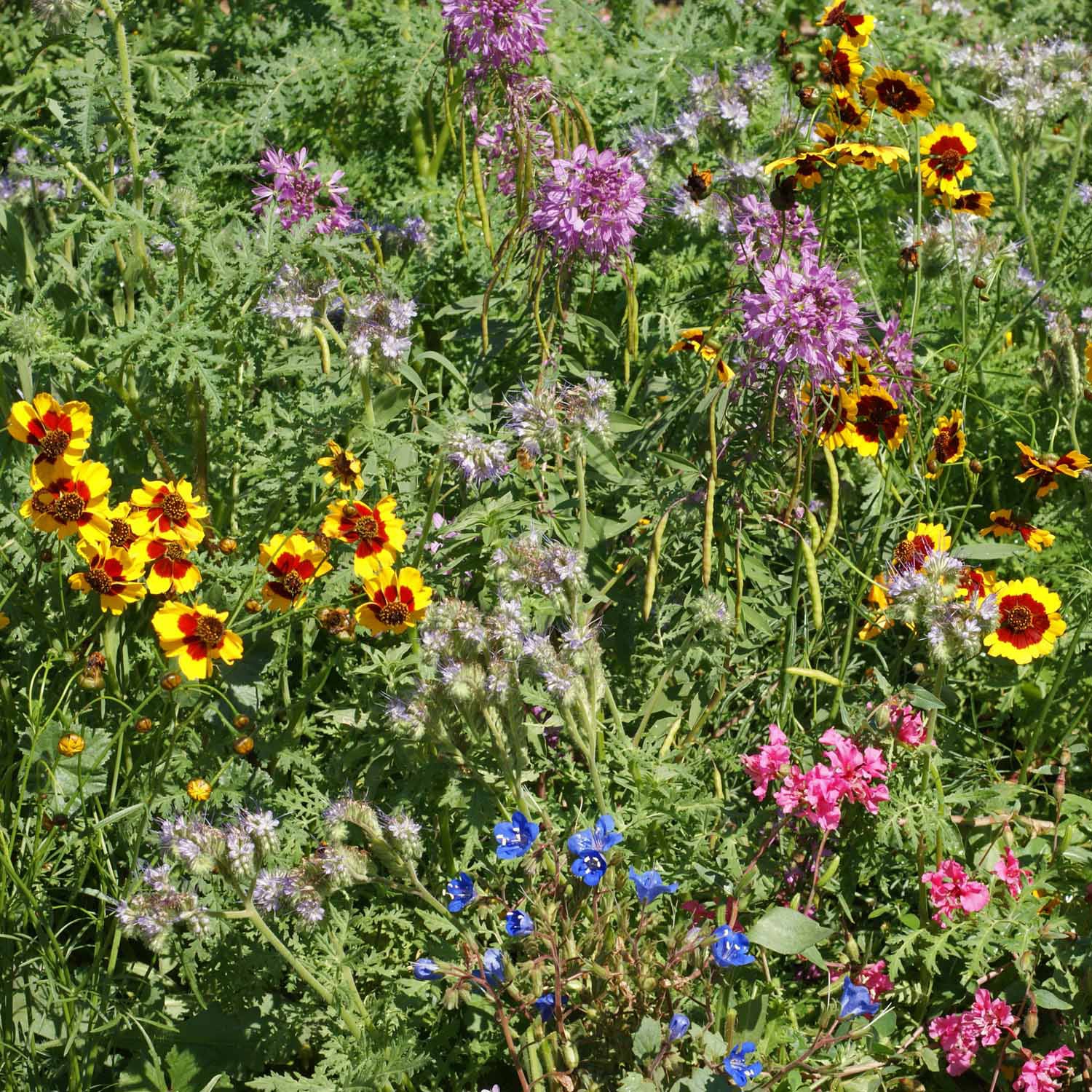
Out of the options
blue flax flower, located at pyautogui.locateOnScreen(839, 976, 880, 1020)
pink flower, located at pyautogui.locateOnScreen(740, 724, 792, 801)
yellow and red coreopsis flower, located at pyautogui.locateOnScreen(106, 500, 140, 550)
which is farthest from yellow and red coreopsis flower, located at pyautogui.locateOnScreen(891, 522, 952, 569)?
yellow and red coreopsis flower, located at pyautogui.locateOnScreen(106, 500, 140, 550)

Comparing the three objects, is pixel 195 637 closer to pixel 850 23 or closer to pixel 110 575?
pixel 110 575

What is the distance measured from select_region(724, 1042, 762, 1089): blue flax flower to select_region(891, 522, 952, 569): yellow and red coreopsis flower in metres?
1.01

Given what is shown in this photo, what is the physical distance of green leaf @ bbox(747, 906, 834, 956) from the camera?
2102 millimetres

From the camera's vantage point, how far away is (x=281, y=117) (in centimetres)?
391

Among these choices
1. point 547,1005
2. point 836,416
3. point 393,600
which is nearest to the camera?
point 547,1005

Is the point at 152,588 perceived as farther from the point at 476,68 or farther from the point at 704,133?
the point at 704,133

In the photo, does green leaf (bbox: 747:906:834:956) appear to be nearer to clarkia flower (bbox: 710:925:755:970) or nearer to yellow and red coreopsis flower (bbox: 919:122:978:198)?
clarkia flower (bbox: 710:925:755:970)

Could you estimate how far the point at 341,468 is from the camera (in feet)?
8.07

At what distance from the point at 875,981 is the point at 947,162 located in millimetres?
1952

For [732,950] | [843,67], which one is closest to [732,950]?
[732,950]

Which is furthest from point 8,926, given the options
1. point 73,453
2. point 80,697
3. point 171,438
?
point 171,438

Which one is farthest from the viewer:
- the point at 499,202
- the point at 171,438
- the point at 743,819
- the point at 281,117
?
the point at 281,117

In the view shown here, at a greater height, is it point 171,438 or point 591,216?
point 591,216

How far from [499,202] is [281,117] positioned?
75cm
